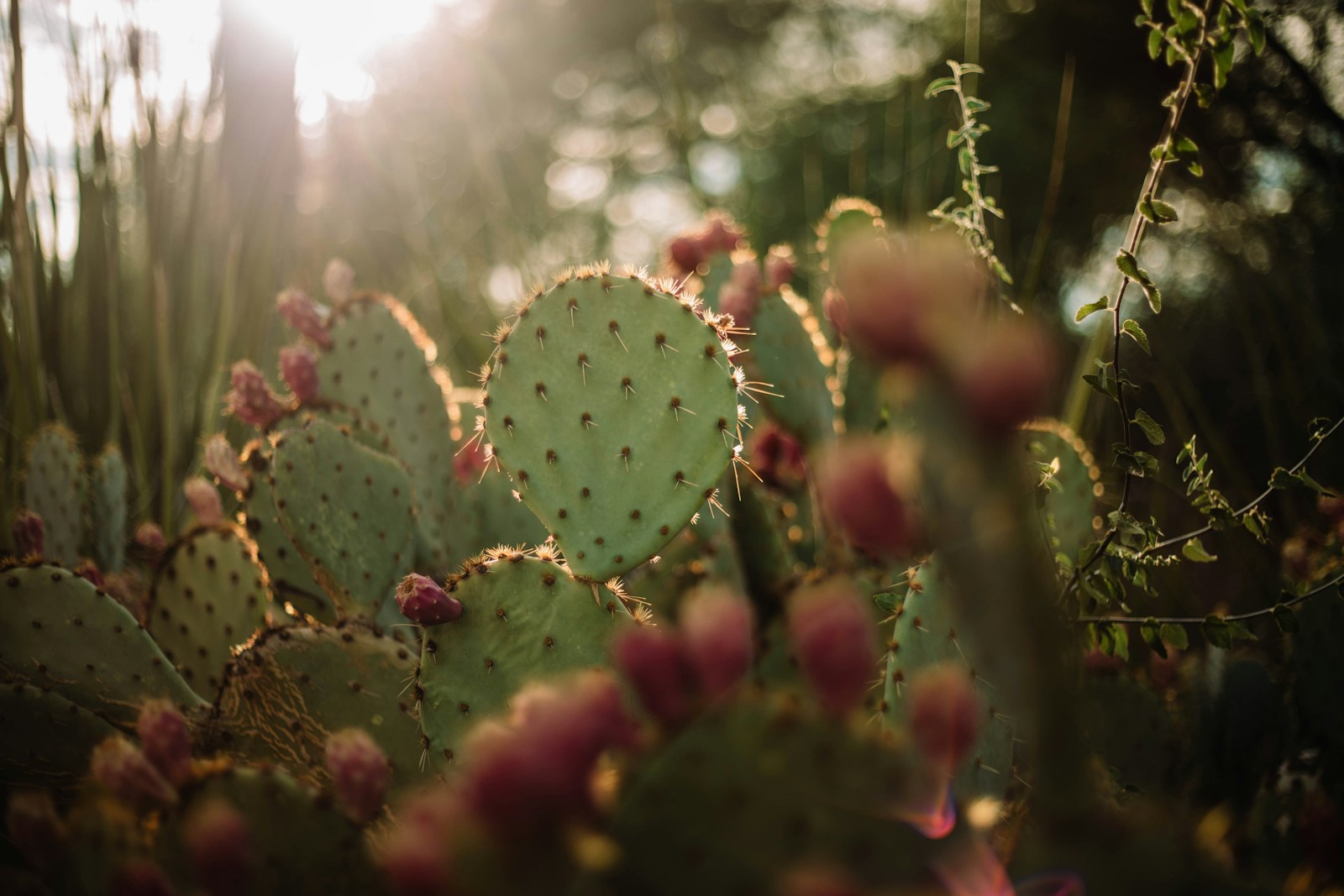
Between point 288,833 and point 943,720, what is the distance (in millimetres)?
432

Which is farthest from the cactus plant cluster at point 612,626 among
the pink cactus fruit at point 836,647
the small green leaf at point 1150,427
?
the small green leaf at point 1150,427

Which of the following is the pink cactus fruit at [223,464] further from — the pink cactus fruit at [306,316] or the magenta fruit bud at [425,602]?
the magenta fruit bud at [425,602]

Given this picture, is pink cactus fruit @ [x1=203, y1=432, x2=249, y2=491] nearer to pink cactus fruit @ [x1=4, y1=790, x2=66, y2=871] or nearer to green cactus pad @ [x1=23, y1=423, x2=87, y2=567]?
green cactus pad @ [x1=23, y1=423, x2=87, y2=567]

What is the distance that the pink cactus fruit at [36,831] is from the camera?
1.70 ft

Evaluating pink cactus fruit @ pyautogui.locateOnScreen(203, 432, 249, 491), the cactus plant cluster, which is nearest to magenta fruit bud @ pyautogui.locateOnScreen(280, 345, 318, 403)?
the cactus plant cluster

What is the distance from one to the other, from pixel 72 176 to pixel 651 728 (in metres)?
2.06

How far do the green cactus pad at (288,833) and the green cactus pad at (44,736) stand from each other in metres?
0.39

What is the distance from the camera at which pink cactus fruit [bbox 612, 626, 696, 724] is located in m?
0.41

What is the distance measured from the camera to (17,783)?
880 mm

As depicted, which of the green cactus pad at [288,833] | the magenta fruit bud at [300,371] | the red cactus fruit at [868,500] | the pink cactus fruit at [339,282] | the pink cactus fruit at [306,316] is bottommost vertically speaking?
the green cactus pad at [288,833]

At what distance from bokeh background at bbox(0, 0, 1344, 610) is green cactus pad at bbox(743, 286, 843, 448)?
339mm

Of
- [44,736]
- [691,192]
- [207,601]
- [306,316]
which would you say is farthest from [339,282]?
[691,192]

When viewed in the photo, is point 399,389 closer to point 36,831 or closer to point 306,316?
point 306,316

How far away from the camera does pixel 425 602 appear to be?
2.71 ft
